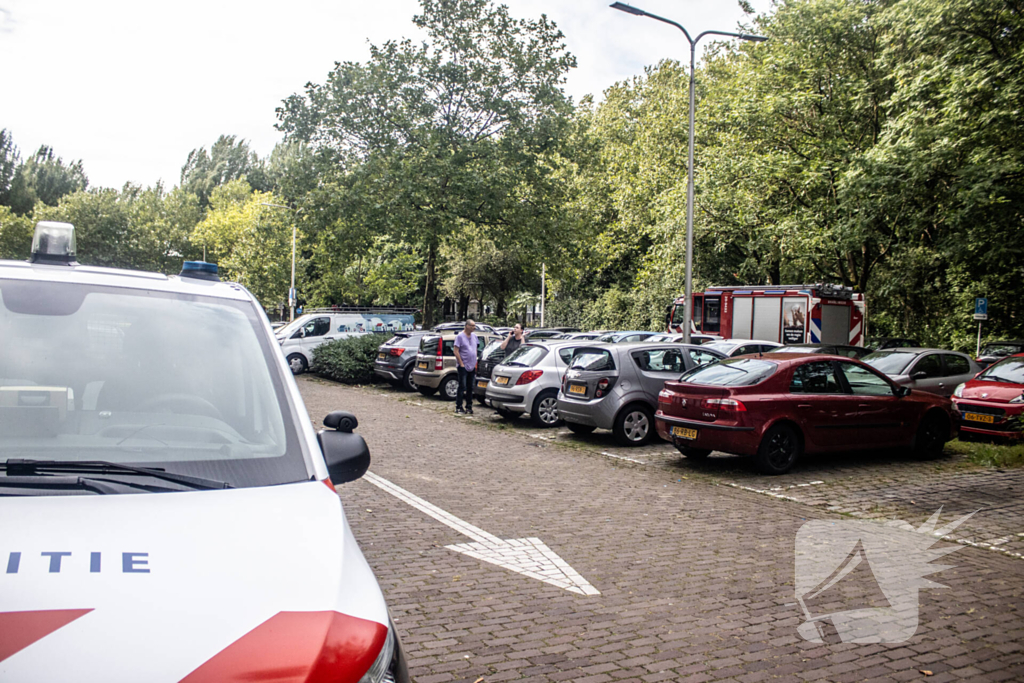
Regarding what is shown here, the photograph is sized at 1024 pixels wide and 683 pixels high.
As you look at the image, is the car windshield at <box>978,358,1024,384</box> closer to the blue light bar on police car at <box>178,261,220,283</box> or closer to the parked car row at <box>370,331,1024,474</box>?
the parked car row at <box>370,331,1024,474</box>

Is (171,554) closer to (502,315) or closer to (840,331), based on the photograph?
(840,331)

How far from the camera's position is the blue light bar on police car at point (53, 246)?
3.24 m

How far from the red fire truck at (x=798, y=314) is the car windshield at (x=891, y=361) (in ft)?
25.6

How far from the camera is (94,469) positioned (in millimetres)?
2393

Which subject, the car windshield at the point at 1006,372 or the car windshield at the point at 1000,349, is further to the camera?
the car windshield at the point at 1000,349

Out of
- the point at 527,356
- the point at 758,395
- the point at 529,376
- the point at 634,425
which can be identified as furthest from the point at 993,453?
the point at 527,356

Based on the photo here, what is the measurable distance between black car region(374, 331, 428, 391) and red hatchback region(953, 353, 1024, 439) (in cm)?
1282

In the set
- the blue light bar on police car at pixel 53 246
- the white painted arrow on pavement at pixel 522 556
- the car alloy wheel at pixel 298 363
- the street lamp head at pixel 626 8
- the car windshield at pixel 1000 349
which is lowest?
the car alloy wheel at pixel 298 363

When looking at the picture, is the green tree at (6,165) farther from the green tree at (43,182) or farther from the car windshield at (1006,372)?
the car windshield at (1006,372)

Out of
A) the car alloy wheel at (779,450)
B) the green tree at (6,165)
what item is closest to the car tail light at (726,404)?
the car alloy wheel at (779,450)

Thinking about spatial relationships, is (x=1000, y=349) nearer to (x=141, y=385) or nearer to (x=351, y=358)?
(x=351, y=358)

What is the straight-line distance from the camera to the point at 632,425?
12836 millimetres

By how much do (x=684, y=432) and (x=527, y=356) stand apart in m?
5.62

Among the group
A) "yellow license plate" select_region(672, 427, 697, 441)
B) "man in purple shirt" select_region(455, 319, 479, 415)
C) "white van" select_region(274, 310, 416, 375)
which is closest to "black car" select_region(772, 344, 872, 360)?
"yellow license plate" select_region(672, 427, 697, 441)
